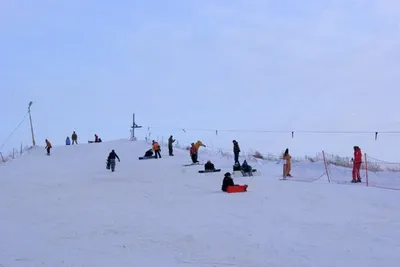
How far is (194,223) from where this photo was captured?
A: 55.6ft

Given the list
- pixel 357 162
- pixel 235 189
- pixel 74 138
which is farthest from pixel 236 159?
pixel 74 138

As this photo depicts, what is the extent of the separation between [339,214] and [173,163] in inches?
773

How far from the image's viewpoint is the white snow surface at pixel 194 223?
13.0m

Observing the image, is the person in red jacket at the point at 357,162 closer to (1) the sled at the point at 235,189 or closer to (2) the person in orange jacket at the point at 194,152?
(1) the sled at the point at 235,189

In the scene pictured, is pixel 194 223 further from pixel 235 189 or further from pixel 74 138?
pixel 74 138

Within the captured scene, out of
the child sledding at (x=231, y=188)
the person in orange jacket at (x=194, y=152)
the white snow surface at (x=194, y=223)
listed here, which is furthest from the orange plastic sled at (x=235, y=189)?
the person in orange jacket at (x=194, y=152)

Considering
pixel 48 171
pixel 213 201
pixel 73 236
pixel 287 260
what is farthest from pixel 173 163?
pixel 287 260

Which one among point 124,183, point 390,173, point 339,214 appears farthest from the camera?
point 390,173

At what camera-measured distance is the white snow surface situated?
42.7 ft

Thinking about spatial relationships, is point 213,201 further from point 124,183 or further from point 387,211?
point 124,183

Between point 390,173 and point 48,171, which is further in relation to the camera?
point 48,171

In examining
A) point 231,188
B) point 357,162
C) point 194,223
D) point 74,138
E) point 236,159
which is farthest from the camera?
point 74,138

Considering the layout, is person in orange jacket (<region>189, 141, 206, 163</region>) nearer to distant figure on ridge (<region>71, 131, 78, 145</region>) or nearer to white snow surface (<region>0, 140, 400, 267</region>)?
white snow surface (<region>0, 140, 400, 267</region>)

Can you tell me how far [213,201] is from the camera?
69.3 ft
